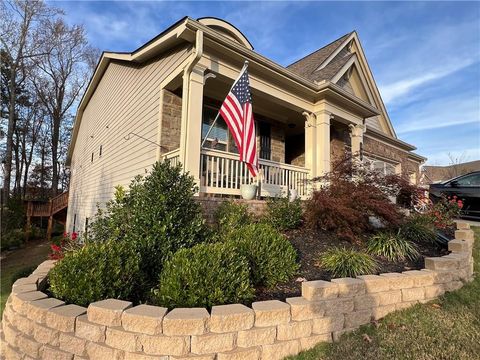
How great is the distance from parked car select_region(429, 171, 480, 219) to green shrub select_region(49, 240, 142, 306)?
9.05m

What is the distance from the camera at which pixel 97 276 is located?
2.72 m

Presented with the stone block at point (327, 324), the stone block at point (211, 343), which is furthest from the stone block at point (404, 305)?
the stone block at point (211, 343)

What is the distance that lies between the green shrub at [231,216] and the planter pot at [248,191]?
19.4 inches

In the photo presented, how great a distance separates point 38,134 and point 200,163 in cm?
2647

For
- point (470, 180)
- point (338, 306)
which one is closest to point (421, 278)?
point (338, 306)

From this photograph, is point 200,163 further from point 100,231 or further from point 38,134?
point 38,134

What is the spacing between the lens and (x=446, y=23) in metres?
7.74

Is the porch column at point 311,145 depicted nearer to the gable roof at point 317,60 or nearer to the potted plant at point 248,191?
the gable roof at point 317,60

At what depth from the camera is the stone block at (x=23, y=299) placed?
2721 mm

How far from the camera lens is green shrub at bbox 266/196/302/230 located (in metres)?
5.61

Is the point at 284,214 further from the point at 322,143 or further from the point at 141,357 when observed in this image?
the point at 141,357

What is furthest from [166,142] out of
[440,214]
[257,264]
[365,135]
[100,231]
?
[365,135]

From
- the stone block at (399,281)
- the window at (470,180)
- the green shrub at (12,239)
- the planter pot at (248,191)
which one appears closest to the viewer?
Answer: the stone block at (399,281)

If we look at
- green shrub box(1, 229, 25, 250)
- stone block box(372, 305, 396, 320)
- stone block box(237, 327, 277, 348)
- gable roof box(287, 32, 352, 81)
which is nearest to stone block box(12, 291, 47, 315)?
stone block box(237, 327, 277, 348)
